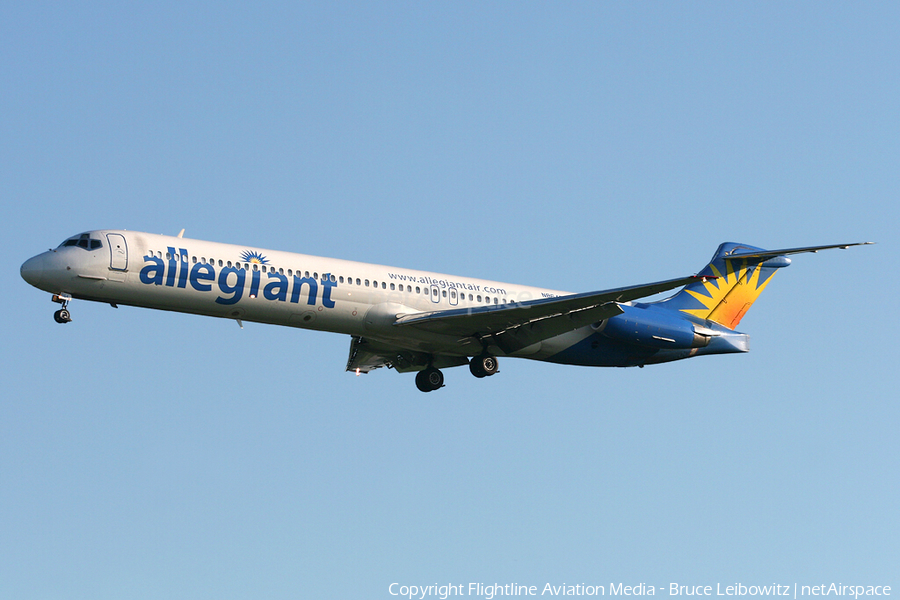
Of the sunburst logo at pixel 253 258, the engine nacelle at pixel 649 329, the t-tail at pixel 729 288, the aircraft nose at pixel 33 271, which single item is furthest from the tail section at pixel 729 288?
the aircraft nose at pixel 33 271

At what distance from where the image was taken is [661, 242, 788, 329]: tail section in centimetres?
3241

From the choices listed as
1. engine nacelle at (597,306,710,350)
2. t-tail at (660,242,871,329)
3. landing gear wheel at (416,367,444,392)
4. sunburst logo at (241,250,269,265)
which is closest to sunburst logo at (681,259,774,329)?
t-tail at (660,242,871,329)

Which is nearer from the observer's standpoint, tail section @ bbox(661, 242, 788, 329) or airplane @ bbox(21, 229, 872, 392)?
airplane @ bbox(21, 229, 872, 392)

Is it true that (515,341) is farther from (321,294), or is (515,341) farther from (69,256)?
(69,256)

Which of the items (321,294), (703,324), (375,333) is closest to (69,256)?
(321,294)

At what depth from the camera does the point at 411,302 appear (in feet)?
92.5

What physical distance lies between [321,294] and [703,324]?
12.3 m

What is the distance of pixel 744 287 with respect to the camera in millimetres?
32969

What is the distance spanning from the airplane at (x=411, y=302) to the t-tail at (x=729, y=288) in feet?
0.14

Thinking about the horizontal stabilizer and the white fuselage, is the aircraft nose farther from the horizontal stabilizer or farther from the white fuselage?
A: the horizontal stabilizer

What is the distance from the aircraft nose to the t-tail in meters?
17.9

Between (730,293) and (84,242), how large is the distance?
18992 mm

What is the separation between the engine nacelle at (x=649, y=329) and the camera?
30.2 m

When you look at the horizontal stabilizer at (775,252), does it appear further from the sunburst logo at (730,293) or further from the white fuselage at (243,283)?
the white fuselage at (243,283)
